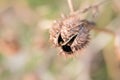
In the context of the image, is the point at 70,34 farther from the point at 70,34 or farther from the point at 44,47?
the point at 44,47

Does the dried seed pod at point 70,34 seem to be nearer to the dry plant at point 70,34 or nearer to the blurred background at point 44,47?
the dry plant at point 70,34

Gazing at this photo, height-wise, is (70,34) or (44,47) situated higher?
(44,47)

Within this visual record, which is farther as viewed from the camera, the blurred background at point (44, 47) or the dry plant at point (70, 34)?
the blurred background at point (44, 47)

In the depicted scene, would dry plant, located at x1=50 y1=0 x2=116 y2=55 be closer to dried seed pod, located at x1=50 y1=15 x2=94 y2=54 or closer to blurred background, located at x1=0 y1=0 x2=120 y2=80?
dried seed pod, located at x1=50 y1=15 x2=94 y2=54

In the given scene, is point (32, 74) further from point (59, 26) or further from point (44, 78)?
point (59, 26)

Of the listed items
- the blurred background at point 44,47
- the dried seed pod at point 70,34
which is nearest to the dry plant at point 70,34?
the dried seed pod at point 70,34

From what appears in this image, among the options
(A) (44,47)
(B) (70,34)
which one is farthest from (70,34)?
(A) (44,47)

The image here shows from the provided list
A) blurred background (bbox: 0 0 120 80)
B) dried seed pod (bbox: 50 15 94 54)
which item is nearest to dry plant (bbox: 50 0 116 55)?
dried seed pod (bbox: 50 15 94 54)
